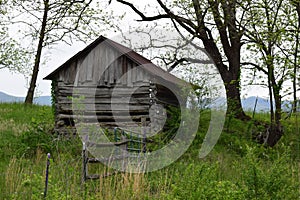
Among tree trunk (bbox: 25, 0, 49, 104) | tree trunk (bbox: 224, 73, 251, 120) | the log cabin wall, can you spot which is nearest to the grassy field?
tree trunk (bbox: 224, 73, 251, 120)

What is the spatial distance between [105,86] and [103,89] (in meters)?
0.13

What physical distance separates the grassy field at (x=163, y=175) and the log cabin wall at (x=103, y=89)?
4.49 ft

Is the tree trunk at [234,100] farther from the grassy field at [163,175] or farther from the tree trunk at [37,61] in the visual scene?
the tree trunk at [37,61]

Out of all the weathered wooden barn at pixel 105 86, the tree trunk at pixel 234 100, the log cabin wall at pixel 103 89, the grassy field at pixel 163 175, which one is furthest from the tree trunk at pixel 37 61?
the tree trunk at pixel 234 100

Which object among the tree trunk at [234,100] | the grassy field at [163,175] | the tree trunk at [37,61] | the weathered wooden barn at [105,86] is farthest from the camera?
the tree trunk at [37,61]

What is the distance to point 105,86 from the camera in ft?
50.3

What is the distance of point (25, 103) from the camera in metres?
22.3

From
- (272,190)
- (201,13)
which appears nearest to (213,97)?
(201,13)

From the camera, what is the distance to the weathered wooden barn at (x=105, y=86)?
14.9 m

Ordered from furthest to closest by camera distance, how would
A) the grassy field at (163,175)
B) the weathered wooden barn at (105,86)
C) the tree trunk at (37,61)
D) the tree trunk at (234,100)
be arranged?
1. the tree trunk at (37,61)
2. the tree trunk at (234,100)
3. the weathered wooden barn at (105,86)
4. the grassy field at (163,175)

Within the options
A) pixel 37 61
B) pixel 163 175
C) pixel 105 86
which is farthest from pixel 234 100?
pixel 37 61

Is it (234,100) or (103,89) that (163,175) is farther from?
(234,100)

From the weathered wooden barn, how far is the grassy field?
1.47 metres

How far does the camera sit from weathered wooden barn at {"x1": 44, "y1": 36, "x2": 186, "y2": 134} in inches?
588
